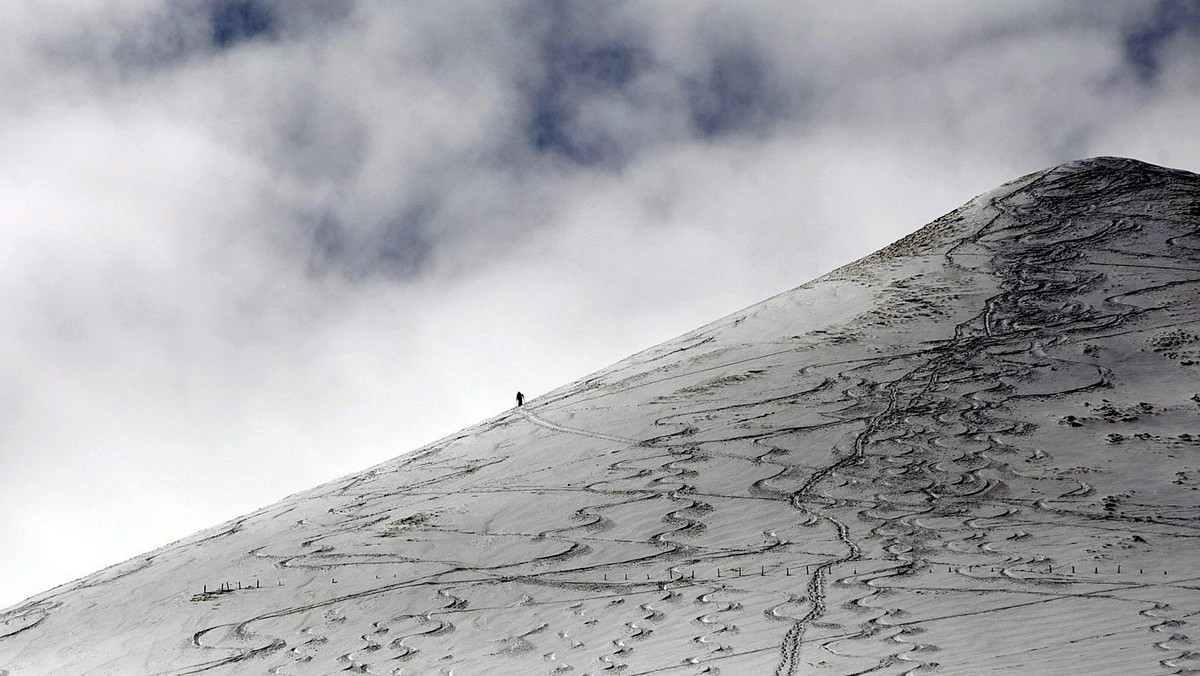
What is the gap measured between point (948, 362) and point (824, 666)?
13.2 m

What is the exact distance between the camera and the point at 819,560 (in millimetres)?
12930

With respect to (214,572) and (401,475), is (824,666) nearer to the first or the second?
(214,572)

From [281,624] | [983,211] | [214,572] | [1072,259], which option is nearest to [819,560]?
[281,624]

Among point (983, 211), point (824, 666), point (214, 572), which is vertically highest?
point (983, 211)

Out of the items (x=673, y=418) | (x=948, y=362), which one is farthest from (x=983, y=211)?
(x=673, y=418)

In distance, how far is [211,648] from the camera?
1259 cm

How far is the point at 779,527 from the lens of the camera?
14.4 m

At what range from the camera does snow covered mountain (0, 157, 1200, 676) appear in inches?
420

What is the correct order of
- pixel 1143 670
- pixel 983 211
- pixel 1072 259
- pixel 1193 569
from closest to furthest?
pixel 1143 670 → pixel 1193 569 → pixel 1072 259 → pixel 983 211

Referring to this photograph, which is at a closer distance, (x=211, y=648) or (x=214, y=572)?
(x=211, y=648)

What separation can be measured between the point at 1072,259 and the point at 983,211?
5531 mm

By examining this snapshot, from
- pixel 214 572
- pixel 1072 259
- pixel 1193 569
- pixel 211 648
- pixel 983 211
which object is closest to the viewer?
pixel 1193 569

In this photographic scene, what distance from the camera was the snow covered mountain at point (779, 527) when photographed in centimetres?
1066

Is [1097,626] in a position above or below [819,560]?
below
